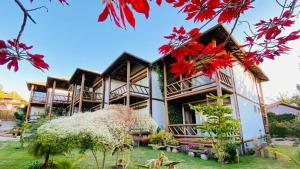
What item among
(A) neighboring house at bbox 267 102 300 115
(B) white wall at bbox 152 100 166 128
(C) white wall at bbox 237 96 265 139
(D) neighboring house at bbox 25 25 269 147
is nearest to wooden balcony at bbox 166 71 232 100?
A: (D) neighboring house at bbox 25 25 269 147

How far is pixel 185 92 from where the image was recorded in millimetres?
10562

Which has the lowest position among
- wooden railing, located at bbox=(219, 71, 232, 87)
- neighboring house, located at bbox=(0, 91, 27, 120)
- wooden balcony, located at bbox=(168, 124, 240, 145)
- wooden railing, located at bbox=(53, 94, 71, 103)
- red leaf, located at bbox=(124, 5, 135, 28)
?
wooden balcony, located at bbox=(168, 124, 240, 145)

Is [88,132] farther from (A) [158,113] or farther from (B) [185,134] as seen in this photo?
(A) [158,113]

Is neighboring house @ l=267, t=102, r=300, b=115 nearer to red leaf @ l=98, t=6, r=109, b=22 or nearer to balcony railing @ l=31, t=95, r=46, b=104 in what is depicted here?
red leaf @ l=98, t=6, r=109, b=22

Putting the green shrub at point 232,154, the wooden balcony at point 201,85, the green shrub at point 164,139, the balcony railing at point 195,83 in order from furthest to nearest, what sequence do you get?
the green shrub at point 164,139
the balcony railing at point 195,83
the wooden balcony at point 201,85
the green shrub at point 232,154

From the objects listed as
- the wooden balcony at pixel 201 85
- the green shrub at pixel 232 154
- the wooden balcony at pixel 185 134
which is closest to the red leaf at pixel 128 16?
the wooden balcony at pixel 201 85

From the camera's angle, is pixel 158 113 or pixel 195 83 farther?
pixel 158 113

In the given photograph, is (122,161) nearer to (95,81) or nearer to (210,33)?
(210,33)

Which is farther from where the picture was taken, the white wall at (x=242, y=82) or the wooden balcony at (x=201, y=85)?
the white wall at (x=242, y=82)

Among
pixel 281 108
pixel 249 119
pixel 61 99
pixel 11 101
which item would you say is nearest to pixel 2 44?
pixel 249 119

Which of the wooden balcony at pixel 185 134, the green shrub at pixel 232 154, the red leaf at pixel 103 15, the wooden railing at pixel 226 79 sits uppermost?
the wooden railing at pixel 226 79

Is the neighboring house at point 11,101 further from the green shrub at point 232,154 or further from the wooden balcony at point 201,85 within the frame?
the green shrub at point 232,154

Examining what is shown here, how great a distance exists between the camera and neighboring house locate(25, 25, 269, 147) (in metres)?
9.58

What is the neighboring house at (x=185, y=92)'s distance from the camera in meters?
9.58
